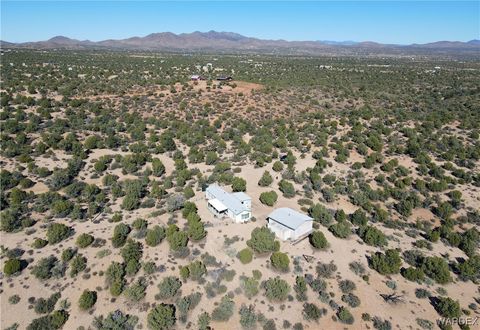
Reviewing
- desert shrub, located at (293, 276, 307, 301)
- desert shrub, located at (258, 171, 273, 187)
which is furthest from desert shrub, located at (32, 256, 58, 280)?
desert shrub, located at (258, 171, 273, 187)

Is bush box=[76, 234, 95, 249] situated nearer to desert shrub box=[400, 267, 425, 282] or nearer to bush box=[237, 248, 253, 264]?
bush box=[237, 248, 253, 264]

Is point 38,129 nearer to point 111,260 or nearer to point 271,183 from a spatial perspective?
point 111,260

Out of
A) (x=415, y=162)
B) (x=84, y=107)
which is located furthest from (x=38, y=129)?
(x=415, y=162)

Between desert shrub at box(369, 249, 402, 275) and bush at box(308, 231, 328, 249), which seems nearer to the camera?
desert shrub at box(369, 249, 402, 275)

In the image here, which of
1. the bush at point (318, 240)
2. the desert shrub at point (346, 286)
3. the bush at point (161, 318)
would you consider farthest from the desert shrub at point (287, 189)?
the bush at point (161, 318)

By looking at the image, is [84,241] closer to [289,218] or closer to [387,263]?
[289,218]

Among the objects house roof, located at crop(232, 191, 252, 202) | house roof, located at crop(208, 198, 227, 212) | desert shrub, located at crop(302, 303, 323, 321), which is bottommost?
desert shrub, located at crop(302, 303, 323, 321)
